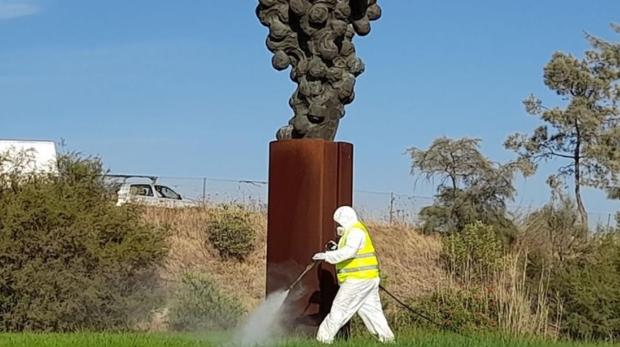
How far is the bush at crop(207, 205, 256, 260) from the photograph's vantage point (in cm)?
3238

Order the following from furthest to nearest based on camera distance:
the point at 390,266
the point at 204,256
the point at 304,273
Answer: the point at 390,266, the point at 204,256, the point at 304,273

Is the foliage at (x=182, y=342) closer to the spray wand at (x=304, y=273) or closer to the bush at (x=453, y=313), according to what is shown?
the spray wand at (x=304, y=273)

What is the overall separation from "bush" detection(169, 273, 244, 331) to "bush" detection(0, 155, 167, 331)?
63 centimetres

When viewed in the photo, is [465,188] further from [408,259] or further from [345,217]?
[345,217]

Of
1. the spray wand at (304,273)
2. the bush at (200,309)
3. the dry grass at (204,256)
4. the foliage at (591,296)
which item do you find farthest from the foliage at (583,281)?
the spray wand at (304,273)

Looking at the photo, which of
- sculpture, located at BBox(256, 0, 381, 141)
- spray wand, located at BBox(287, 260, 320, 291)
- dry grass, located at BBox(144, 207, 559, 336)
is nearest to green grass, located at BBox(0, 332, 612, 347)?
spray wand, located at BBox(287, 260, 320, 291)

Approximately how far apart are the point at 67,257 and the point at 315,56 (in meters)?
7.13

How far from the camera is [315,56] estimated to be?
17859 millimetres

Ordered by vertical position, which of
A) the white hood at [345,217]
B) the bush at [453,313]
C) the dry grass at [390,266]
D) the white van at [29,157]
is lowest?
the bush at [453,313]

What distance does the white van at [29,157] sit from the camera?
79.0 feet

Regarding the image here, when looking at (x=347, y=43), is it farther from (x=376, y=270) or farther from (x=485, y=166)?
(x=485, y=166)

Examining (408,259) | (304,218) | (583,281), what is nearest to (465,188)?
(408,259)

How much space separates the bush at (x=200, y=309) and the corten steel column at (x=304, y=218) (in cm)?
600

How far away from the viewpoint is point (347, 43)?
1823cm
